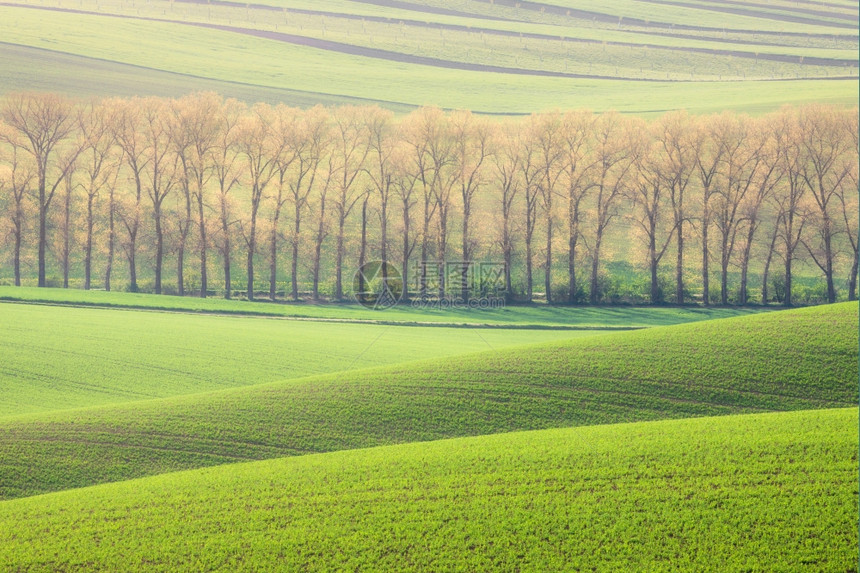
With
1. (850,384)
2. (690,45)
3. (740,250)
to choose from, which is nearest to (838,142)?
(740,250)

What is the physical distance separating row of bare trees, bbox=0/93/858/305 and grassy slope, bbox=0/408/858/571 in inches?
1693

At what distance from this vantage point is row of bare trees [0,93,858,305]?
200 feet

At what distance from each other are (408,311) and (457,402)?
106ft

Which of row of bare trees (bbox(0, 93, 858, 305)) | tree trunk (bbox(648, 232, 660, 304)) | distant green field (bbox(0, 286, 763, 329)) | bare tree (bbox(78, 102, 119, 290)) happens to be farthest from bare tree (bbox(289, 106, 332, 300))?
Answer: tree trunk (bbox(648, 232, 660, 304))

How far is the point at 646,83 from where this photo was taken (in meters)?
128

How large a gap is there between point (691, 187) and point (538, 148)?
21.4 m

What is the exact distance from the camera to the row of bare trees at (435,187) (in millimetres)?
60906

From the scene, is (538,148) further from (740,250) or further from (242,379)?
(242,379)

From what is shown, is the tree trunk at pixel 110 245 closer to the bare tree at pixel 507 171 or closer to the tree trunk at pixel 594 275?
the bare tree at pixel 507 171

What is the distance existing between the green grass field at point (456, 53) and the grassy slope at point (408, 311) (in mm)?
57525

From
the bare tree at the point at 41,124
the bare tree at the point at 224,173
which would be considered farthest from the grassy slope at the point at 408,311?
the bare tree at the point at 41,124

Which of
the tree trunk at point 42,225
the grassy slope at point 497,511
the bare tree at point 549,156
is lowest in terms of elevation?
the grassy slope at point 497,511

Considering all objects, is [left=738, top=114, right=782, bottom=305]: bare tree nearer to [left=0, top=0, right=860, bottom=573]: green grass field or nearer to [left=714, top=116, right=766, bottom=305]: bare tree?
[left=714, top=116, right=766, bottom=305]: bare tree

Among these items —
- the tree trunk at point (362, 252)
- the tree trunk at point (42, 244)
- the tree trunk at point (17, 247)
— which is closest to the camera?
the tree trunk at point (42, 244)
